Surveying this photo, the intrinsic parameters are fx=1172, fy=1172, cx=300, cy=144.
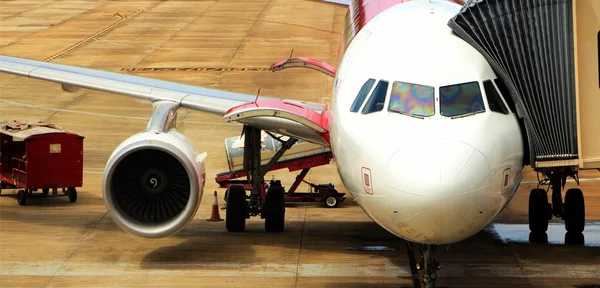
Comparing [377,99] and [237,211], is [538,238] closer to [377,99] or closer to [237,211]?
[237,211]

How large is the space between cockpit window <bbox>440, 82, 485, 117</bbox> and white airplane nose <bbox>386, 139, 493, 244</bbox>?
2.21 feet

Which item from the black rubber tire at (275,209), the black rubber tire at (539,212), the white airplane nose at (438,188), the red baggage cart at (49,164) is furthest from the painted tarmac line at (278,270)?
the red baggage cart at (49,164)

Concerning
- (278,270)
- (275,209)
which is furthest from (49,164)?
(278,270)

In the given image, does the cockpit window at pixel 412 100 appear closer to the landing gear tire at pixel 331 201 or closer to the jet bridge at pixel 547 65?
the jet bridge at pixel 547 65

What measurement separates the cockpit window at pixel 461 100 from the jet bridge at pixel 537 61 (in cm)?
54

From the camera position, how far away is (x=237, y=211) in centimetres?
2136

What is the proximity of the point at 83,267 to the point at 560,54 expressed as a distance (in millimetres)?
8184

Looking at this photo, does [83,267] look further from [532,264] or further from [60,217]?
[532,264]

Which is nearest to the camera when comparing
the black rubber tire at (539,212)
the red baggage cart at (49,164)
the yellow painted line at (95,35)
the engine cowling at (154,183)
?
the engine cowling at (154,183)

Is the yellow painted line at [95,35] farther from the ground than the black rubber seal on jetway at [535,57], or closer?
farther from the ground

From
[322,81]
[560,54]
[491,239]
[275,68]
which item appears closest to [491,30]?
[560,54]

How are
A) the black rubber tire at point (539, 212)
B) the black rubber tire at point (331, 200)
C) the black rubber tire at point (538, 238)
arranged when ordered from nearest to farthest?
the black rubber tire at point (538, 238) < the black rubber tire at point (539, 212) < the black rubber tire at point (331, 200)

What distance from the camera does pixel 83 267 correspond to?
1848 cm

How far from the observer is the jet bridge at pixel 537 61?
14711 mm
